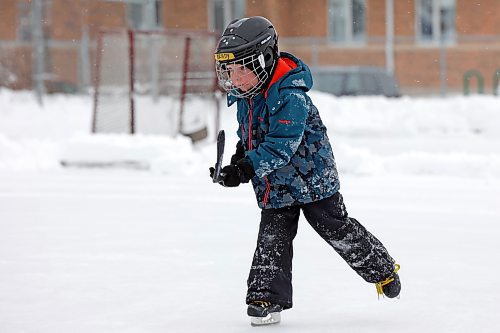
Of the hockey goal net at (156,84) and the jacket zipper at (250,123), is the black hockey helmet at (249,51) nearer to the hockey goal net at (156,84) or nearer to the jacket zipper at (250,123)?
the jacket zipper at (250,123)

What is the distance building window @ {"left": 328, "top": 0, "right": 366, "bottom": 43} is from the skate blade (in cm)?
2451

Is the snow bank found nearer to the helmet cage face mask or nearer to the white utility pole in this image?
the helmet cage face mask

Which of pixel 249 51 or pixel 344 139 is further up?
pixel 249 51

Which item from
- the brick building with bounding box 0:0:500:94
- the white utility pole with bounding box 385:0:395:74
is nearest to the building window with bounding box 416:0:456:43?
the brick building with bounding box 0:0:500:94

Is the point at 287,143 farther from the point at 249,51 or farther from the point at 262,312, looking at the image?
the point at 262,312

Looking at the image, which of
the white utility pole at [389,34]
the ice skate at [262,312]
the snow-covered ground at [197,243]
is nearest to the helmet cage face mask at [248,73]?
the ice skate at [262,312]

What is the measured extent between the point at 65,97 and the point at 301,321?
1825 centimetres

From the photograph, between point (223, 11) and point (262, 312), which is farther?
point (223, 11)

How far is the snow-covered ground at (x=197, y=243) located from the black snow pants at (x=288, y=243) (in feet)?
0.60

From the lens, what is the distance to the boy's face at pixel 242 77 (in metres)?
4.04

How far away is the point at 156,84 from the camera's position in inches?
609

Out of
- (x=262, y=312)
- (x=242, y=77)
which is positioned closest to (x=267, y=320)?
(x=262, y=312)

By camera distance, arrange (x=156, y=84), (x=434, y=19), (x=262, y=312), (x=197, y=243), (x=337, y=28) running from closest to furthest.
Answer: (x=262, y=312) < (x=197, y=243) < (x=156, y=84) < (x=434, y=19) < (x=337, y=28)

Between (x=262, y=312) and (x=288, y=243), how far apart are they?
30cm
